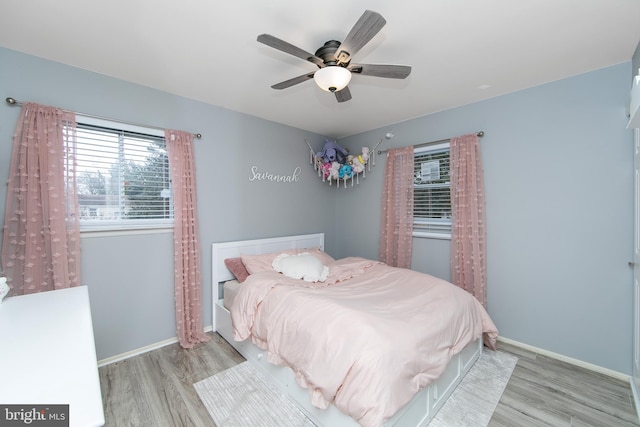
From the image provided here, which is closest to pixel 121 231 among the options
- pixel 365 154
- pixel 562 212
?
pixel 365 154

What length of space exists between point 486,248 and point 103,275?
3710 mm

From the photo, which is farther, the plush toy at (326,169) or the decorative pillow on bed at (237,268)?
the plush toy at (326,169)

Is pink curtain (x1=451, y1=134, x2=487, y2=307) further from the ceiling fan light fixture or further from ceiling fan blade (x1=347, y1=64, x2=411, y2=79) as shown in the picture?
the ceiling fan light fixture

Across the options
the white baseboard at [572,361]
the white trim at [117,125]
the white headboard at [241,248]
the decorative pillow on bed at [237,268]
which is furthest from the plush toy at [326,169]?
the white baseboard at [572,361]

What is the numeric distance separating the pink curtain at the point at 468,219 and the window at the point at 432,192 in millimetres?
142

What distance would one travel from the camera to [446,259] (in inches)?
120

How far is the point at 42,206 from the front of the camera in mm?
1990

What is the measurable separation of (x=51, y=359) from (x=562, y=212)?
3.42m

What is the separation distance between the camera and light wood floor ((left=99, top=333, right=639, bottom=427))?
172cm

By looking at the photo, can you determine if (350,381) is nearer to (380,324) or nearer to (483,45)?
(380,324)

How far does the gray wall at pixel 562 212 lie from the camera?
6.98 ft

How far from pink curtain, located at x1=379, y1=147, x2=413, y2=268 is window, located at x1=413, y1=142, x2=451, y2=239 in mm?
92

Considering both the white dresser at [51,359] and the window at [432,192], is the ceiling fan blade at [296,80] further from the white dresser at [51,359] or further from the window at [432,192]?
the window at [432,192]

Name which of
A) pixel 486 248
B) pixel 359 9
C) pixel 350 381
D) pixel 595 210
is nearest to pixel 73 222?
pixel 350 381
